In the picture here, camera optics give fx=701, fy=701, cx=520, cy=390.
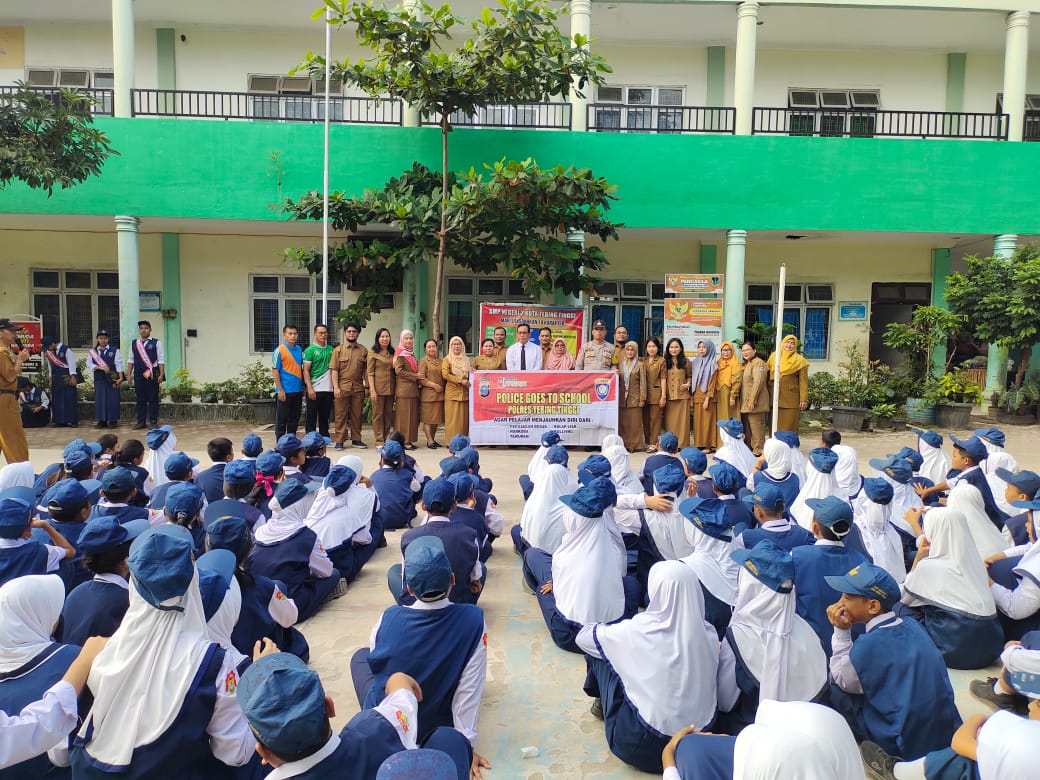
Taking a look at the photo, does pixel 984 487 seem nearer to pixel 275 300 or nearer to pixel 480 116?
pixel 480 116

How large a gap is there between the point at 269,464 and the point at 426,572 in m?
2.52

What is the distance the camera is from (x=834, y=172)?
11.7m

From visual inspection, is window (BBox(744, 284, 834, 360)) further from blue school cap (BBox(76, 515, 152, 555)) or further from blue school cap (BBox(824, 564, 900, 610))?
blue school cap (BBox(76, 515, 152, 555))

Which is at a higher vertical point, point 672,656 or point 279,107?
point 279,107

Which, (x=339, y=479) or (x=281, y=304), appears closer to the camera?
(x=339, y=479)

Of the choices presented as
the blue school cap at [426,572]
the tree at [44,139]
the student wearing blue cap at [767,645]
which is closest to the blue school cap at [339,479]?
the blue school cap at [426,572]

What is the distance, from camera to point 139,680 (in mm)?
1884

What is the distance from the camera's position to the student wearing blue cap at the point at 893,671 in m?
2.42

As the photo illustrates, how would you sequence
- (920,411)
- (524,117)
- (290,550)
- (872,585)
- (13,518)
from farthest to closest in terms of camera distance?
(524,117)
(920,411)
(290,550)
(13,518)
(872,585)

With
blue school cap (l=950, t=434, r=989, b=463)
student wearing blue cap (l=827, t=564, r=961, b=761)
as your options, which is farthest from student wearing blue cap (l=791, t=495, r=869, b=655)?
blue school cap (l=950, t=434, r=989, b=463)

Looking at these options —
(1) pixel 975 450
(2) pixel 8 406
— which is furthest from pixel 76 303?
(1) pixel 975 450

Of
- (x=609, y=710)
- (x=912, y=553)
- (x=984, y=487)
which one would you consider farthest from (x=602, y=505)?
(x=984, y=487)

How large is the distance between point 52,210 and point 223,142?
9.42ft

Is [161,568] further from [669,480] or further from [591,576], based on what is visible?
[669,480]
